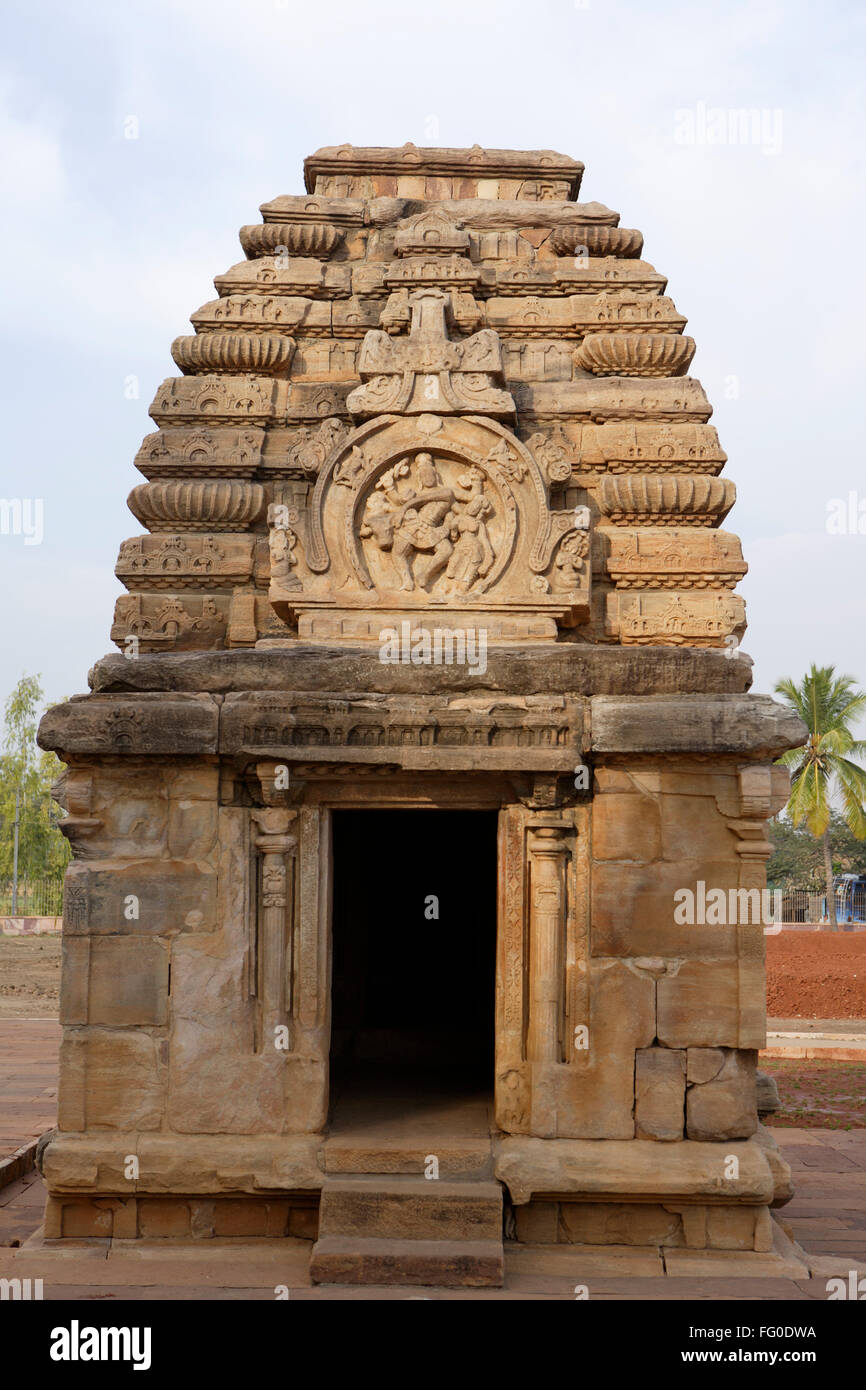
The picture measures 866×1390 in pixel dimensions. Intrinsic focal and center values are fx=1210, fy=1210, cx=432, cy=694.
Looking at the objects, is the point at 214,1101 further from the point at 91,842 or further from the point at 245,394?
the point at 245,394

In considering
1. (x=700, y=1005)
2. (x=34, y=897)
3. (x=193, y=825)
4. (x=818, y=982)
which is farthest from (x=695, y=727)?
(x=34, y=897)

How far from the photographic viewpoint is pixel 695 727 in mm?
6395

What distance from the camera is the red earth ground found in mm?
20234

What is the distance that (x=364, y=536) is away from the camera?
24.2 feet

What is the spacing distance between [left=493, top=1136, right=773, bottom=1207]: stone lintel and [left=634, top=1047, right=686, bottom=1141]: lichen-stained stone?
91mm

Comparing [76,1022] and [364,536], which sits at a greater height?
[364,536]

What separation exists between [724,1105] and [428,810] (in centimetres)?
222

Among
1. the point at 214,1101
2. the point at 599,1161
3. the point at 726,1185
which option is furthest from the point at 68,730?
the point at 726,1185

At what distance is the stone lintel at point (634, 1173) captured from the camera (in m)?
6.20

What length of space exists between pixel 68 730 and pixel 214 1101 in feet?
6.95

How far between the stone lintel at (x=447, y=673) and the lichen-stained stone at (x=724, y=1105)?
205cm

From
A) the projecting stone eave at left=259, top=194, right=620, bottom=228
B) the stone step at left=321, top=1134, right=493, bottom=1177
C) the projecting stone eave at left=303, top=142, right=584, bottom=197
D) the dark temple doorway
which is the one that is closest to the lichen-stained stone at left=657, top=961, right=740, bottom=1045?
the stone step at left=321, top=1134, right=493, bottom=1177

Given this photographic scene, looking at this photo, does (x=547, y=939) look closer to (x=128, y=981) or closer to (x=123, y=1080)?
(x=128, y=981)

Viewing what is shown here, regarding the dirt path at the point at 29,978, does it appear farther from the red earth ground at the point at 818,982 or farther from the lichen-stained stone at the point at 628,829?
the lichen-stained stone at the point at 628,829
